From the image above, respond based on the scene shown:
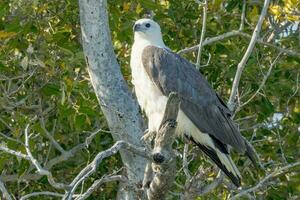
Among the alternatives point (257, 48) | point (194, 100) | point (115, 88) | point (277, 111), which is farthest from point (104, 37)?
point (277, 111)

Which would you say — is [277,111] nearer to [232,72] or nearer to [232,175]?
[232,72]

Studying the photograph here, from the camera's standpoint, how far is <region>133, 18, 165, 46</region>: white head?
646cm

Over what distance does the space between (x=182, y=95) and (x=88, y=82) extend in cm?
73

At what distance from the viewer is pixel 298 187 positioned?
248 inches

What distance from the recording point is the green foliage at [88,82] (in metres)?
6.16

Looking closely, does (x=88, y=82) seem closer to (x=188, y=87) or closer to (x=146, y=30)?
(x=146, y=30)

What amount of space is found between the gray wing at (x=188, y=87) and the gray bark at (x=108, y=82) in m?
0.53

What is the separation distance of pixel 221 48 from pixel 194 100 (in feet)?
1.90

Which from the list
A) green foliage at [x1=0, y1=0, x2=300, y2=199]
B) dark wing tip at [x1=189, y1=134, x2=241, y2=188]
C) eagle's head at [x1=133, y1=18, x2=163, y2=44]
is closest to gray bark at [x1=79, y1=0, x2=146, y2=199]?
green foliage at [x1=0, y1=0, x2=300, y2=199]

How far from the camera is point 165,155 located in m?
4.54

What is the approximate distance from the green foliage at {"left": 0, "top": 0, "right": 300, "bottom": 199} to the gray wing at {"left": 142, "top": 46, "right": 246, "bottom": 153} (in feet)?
0.74

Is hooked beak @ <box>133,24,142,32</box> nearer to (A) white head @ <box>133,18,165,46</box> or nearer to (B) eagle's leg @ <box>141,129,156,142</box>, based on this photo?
(A) white head @ <box>133,18,165,46</box>

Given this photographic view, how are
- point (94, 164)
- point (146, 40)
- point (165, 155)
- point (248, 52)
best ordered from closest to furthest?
point (94, 164) < point (165, 155) < point (248, 52) < point (146, 40)

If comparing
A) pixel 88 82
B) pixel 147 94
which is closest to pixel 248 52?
pixel 147 94
